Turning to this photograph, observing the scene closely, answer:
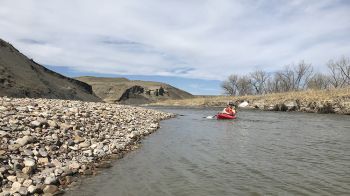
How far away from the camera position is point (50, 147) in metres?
12.9

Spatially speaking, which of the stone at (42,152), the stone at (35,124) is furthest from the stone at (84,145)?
the stone at (42,152)

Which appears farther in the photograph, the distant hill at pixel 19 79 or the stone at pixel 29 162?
the distant hill at pixel 19 79

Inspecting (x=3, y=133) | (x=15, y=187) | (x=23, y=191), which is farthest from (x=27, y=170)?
(x=3, y=133)

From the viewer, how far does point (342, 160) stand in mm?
14742

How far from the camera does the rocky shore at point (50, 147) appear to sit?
9.80 meters

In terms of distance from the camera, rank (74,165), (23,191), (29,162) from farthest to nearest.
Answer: (74,165) < (29,162) < (23,191)

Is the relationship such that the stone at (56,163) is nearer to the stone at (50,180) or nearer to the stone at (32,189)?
the stone at (50,180)

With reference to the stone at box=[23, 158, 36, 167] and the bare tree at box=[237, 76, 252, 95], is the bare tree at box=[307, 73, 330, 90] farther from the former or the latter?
the stone at box=[23, 158, 36, 167]

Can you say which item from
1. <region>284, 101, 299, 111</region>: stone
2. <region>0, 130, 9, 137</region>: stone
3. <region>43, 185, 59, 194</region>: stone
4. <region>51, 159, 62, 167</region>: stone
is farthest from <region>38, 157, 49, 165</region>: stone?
<region>284, 101, 299, 111</region>: stone

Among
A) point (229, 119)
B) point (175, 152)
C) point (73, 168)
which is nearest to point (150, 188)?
point (73, 168)

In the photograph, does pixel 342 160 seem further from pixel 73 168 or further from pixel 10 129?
pixel 10 129

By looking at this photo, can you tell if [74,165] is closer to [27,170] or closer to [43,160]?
[43,160]

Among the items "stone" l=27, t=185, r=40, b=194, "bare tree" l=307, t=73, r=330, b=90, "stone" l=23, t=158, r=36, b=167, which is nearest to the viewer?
"stone" l=27, t=185, r=40, b=194

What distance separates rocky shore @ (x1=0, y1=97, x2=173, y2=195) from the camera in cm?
980
